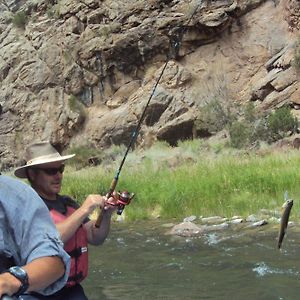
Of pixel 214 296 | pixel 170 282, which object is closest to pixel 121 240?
pixel 170 282

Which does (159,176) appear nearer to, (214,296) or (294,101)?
(214,296)

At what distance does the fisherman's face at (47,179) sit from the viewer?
3.37 meters

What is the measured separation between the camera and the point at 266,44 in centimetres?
2297

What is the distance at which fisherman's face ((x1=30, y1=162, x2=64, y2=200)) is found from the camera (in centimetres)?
337

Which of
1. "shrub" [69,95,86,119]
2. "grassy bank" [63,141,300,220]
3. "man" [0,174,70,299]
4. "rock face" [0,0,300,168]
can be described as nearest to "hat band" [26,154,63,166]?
"man" [0,174,70,299]

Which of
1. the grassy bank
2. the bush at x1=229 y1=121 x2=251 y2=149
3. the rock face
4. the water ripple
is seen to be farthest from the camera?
the rock face

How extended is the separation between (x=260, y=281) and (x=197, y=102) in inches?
689

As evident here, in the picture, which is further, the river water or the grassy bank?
the grassy bank

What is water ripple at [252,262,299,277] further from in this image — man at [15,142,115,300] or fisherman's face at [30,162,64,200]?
fisherman's face at [30,162,64,200]

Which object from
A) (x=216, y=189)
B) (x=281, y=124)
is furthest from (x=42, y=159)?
(x=281, y=124)

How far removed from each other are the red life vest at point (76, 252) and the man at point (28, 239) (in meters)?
1.40

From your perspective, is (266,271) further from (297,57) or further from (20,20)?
(20,20)

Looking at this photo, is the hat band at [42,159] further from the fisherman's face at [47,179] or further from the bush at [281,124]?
the bush at [281,124]

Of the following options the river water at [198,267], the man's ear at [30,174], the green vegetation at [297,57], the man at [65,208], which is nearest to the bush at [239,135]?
the green vegetation at [297,57]
